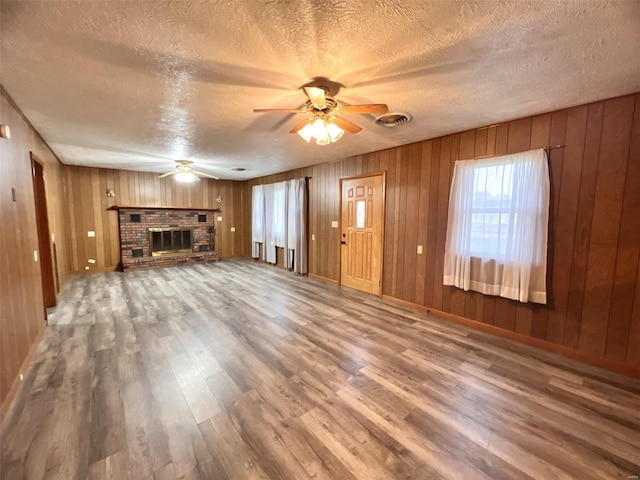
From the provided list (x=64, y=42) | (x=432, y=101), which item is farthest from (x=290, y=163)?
(x=64, y=42)

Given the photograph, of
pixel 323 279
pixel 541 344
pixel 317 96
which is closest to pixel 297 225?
pixel 323 279

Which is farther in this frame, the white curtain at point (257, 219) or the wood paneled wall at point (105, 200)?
the white curtain at point (257, 219)

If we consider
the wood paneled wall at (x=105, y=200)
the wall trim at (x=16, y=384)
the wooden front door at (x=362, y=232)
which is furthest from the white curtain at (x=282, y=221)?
the wall trim at (x=16, y=384)

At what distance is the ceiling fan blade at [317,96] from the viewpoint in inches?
75.8

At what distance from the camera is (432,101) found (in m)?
2.44

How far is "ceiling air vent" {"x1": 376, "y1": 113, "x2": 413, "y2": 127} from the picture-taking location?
275 centimetres

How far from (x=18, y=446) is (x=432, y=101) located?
391cm

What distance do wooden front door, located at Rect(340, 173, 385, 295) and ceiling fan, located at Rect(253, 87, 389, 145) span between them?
2.05m

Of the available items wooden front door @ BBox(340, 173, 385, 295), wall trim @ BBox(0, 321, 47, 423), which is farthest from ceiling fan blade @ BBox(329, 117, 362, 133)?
wall trim @ BBox(0, 321, 47, 423)

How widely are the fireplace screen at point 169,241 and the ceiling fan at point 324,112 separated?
5.74 metres

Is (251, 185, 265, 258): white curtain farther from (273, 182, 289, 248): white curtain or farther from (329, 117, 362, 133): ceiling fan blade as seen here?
(329, 117, 362, 133): ceiling fan blade

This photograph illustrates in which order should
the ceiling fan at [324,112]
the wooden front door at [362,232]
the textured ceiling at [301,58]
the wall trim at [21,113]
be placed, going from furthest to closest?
the wooden front door at [362,232], the wall trim at [21,113], the ceiling fan at [324,112], the textured ceiling at [301,58]

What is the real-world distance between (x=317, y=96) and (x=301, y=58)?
0.27 metres

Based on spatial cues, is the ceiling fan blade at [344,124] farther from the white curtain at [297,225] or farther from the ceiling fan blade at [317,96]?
the white curtain at [297,225]
